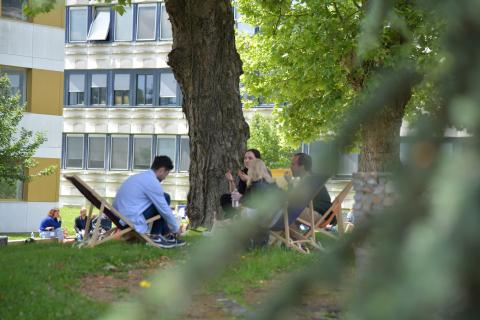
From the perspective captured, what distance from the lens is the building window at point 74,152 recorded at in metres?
56.5

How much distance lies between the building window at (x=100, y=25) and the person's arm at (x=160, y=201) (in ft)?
143

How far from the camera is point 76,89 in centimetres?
5566

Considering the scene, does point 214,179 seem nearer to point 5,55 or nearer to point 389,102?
point 389,102

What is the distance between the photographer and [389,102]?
2.33 ft

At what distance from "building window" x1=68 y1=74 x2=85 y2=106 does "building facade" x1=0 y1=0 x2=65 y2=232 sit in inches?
760

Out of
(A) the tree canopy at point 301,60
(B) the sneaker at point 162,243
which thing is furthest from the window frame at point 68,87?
(B) the sneaker at point 162,243

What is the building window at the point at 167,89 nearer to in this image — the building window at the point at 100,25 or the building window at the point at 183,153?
the building window at the point at 183,153

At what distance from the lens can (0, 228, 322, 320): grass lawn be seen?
7.19 meters

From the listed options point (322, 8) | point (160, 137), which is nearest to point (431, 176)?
point (322, 8)

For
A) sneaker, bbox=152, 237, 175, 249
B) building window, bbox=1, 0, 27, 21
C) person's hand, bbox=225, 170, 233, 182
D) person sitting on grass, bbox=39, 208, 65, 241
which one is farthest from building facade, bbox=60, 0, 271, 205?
sneaker, bbox=152, 237, 175, 249

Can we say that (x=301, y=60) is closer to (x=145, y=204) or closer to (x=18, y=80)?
(x=18, y=80)

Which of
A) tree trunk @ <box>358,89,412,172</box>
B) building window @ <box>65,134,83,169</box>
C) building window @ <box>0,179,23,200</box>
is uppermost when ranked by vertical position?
tree trunk @ <box>358,89,412,172</box>

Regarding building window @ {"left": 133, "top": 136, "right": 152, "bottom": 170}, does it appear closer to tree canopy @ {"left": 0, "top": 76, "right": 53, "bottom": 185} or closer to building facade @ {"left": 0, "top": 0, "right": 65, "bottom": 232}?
building facade @ {"left": 0, "top": 0, "right": 65, "bottom": 232}

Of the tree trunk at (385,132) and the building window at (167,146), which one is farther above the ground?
the tree trunk at (385,132)
